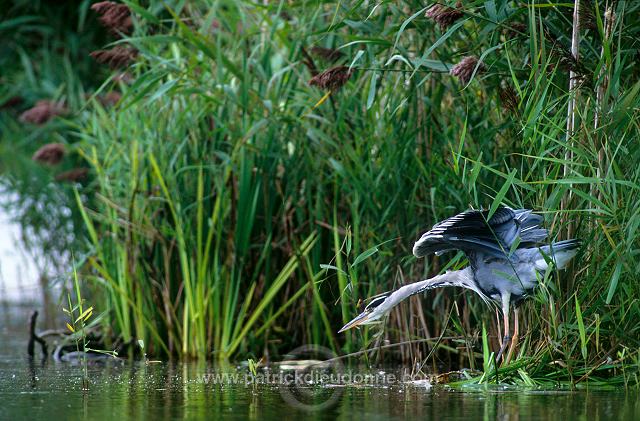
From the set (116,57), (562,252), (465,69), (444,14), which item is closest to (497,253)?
(562,252)

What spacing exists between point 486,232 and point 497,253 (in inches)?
3.8

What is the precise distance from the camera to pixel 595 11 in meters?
4.50

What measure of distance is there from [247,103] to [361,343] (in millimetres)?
1386

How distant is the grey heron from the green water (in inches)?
14.1

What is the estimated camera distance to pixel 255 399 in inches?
165

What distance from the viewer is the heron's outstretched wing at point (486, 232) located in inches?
163

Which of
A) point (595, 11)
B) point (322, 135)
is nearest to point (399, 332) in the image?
point (322, 135)

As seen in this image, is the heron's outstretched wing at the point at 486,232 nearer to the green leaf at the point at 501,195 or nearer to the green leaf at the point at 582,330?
the green leaf at the point at 501,195

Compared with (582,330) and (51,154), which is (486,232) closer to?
(582,330)

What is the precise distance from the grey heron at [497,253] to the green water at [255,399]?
0.36 m

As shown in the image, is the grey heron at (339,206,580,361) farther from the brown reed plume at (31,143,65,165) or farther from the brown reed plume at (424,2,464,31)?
the brown reed plume at (31,143,65,165)

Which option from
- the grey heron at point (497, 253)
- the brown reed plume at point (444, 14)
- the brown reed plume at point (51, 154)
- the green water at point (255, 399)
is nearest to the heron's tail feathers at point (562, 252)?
the grey heron at point (497, 253)

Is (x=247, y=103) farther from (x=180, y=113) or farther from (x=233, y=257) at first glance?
(x=233, y=257)

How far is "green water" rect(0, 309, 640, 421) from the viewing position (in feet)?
12.0
